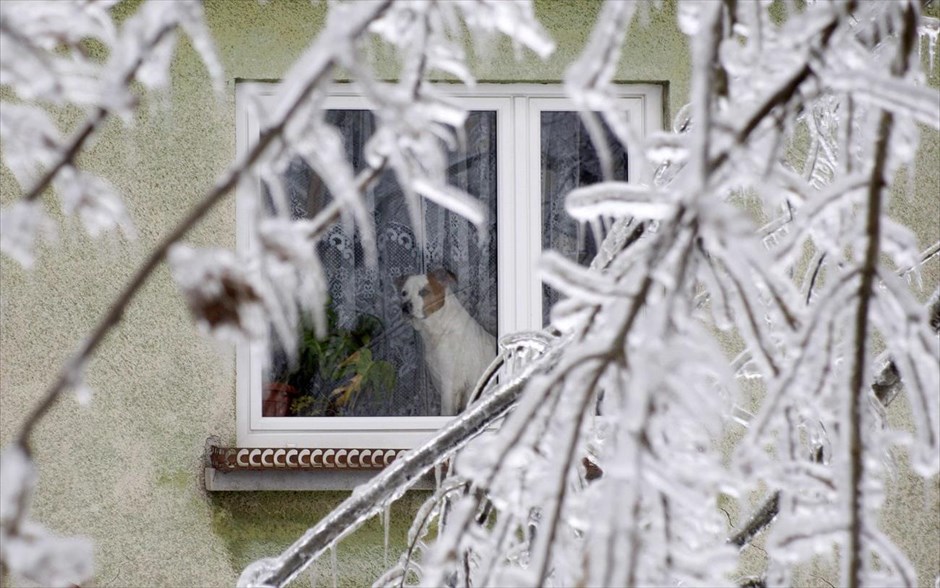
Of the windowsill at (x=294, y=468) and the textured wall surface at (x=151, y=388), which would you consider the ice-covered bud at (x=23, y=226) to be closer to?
the windowsill at (x=294, y=468)

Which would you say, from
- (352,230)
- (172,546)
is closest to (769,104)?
(352,230)

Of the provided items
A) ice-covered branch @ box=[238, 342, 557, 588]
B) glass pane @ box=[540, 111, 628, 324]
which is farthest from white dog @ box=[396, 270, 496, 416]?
ice-covered branch @ box=[238, 342, 557, 588]

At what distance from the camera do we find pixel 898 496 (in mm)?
3533

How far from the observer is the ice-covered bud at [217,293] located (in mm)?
502

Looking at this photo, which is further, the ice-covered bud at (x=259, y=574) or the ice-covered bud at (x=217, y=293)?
the ice-covered bud at (x=259, y=574)

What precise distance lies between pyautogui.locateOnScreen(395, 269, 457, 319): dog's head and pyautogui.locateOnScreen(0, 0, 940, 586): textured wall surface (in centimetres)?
56

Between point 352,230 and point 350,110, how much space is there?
16.8 inches

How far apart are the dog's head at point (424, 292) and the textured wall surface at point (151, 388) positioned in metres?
0.56

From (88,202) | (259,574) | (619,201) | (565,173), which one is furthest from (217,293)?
(565,173)

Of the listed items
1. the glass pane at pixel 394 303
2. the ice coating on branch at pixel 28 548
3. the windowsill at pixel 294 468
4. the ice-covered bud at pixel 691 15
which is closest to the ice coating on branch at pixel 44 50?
the ice coating on branch at pixel 28 548

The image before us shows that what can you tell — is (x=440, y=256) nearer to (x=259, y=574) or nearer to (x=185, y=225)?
(x=259, y=574)

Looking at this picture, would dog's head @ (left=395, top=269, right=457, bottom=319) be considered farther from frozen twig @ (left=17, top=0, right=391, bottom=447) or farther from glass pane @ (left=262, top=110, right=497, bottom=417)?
frozen twig @ (left=17, top=0, right=391, bottom=447)

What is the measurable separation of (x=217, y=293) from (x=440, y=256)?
10.3 ft

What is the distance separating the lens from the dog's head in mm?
3617
